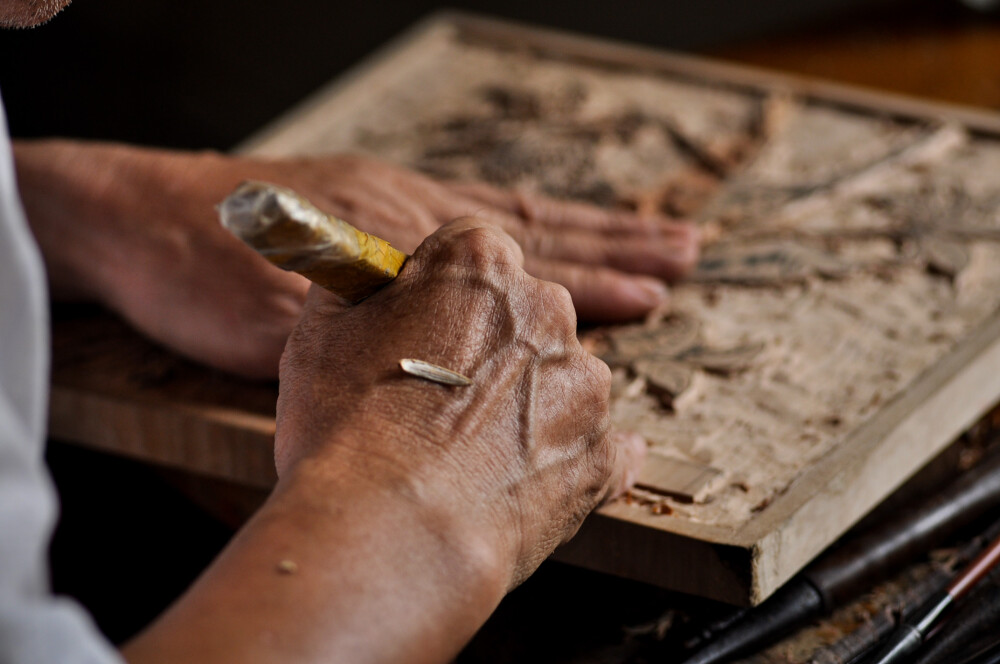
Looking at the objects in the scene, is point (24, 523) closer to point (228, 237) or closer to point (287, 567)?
point (287, 567)

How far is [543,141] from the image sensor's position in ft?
5.63

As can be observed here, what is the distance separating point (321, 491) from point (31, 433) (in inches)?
7.2

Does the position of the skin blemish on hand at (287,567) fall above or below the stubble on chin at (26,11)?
below

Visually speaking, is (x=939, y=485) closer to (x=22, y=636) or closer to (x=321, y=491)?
(x=321, y=491)

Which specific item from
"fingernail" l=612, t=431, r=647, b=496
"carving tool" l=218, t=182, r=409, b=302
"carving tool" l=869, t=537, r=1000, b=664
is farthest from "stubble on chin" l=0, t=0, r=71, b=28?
"carving tool" l=869, t=537, r=1000, b=664

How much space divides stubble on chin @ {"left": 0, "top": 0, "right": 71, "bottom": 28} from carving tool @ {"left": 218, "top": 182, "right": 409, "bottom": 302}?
300 millimetres

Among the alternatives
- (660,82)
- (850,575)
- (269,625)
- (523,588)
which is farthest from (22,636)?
(660,82)

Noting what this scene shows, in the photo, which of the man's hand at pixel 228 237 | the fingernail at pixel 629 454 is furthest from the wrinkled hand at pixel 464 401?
the man's hand at pixel 228 237

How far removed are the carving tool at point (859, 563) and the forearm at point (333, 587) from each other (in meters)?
0.31

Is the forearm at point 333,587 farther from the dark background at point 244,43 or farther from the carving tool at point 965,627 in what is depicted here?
the dark background at point 244,43

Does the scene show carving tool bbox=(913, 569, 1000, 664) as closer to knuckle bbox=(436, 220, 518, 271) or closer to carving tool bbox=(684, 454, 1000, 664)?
carving tool bbox=(684, 454, 1000, 664)

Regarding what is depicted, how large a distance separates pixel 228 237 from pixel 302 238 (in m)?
0.50

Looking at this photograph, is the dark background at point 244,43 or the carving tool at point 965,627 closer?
the carving tool at point 965,627

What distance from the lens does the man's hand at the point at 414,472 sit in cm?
65
